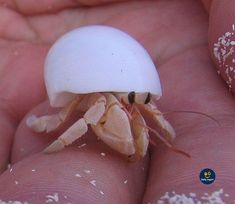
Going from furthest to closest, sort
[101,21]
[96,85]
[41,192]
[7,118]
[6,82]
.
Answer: [101,21]
[6,82]
[7,118]
[96,85]
[41,192]

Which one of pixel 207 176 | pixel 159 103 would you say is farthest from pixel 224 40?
pixel 207 176

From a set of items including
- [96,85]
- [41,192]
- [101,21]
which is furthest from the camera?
[101,21]

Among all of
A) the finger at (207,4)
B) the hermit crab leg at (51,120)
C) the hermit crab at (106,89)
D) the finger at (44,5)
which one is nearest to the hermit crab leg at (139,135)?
the hermit crab at (106,89)

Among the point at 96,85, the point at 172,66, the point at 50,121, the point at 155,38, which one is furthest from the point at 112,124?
the point at 155,38

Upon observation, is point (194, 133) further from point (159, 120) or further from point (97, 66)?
point (97, 66)

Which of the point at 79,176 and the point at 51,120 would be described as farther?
the point at 51,120

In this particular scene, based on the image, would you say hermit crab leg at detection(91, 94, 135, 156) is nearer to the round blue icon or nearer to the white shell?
the white shell

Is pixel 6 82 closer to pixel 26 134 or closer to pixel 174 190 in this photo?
pixel 26 134
